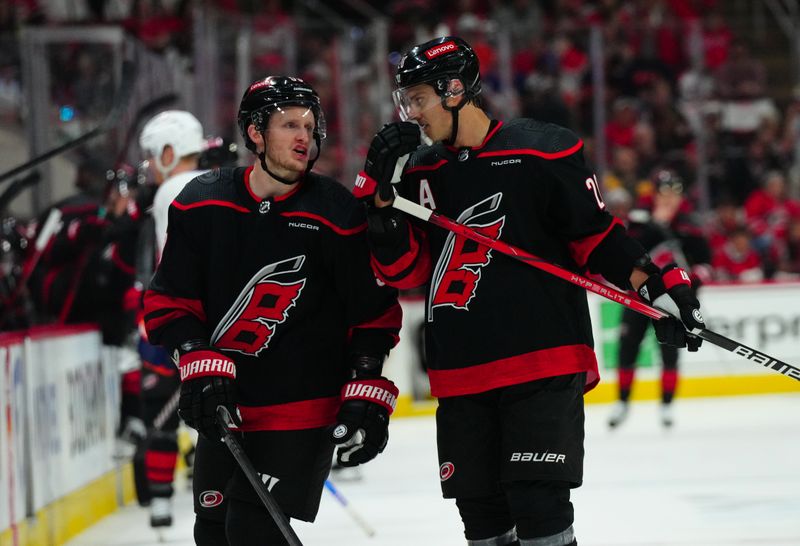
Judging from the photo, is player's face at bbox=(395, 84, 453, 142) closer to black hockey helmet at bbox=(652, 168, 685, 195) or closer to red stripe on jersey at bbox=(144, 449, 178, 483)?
red stripe on jersey at bbox=(144, 449, 178, 483)

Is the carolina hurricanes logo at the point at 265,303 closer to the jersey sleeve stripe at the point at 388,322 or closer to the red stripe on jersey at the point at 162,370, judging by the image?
the jersey sleeve stripe at the point at 388,322

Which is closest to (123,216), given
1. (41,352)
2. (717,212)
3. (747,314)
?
(41,352)

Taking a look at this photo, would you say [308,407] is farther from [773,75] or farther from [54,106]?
[773,75]

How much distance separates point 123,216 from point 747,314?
16.1 ft

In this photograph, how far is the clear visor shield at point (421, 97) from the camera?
9.24ft

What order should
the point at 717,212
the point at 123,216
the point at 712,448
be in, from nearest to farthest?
the point at 123,216
the point at 712,448
the point at 717,212

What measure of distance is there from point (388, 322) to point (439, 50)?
62cm

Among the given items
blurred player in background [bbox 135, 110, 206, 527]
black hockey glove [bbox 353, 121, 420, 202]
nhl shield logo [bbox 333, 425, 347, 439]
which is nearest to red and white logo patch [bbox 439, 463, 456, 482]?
A: nhl shield logo [bbox 333, 425, 347, 439]

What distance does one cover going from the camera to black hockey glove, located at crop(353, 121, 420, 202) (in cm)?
268

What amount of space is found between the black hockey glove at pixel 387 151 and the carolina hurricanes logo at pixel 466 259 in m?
0.21

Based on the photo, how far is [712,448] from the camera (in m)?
6.62

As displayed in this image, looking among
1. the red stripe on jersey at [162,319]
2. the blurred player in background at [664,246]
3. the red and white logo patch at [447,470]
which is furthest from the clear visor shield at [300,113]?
the blurred player in background at [664,246]

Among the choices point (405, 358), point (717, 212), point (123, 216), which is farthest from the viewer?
point (717, 212)

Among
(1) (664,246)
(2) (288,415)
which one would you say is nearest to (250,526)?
(2) (288,415)
